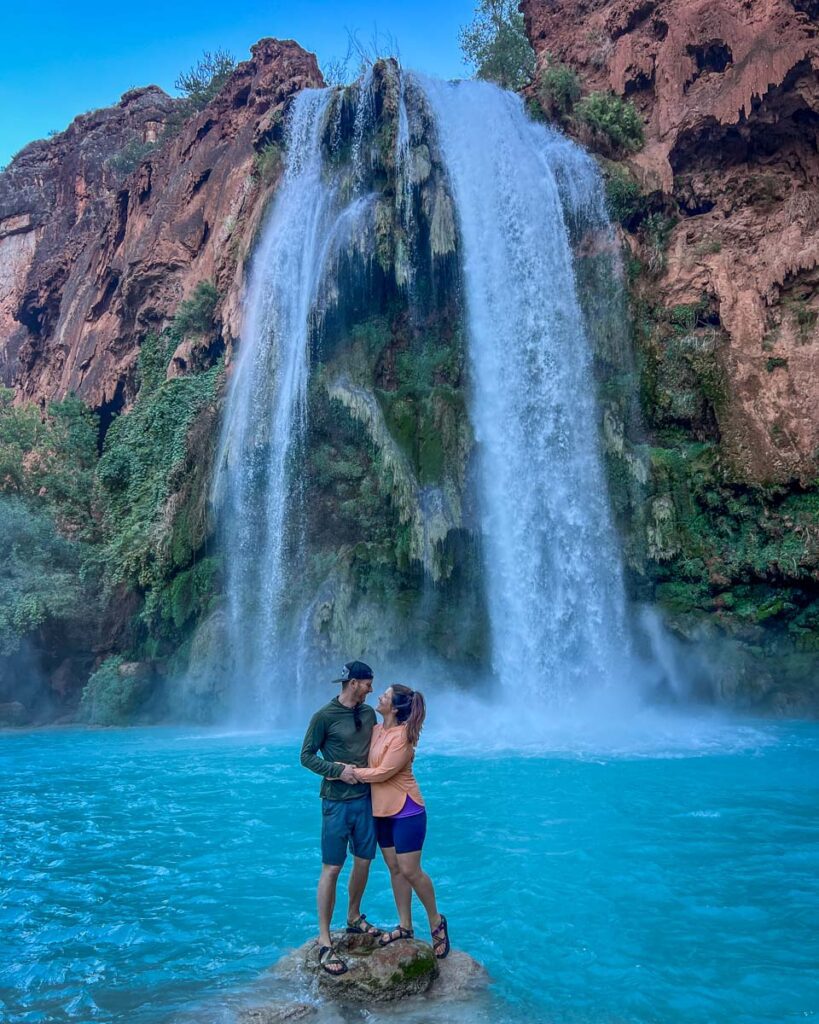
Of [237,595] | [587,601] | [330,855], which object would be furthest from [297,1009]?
[237,595]

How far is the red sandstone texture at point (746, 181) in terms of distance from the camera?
56.8 feet

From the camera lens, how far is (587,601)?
1681 centimetres

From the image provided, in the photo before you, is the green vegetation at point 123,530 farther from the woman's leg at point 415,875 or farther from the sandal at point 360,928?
the woman's leg at point 415,875

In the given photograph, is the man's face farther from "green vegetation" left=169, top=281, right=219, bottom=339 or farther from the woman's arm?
"green vegetation" left=169, top=281, right=219, bottom=339

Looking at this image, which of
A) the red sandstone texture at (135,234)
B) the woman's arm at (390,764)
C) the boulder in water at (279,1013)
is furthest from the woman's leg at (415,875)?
the red sandstone texture at (135,234)

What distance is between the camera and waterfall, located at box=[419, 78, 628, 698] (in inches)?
658

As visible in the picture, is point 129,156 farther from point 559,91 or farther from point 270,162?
point 559,91

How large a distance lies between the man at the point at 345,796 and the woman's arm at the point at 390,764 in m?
0.09

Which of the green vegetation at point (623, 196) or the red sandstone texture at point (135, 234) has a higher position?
the red sandstone texture at point (135, 234)

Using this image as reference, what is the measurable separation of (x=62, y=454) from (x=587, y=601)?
16.4m

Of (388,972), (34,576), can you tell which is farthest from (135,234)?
(388,972)

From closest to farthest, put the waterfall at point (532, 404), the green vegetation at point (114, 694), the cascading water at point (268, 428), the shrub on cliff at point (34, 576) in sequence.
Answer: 1. the waterfall at point (532, 404)
2. the cascading water at point (268, 428)
3. the green vegetation at point (114, 694)
4. the shrub on cliff at point (34, 576)

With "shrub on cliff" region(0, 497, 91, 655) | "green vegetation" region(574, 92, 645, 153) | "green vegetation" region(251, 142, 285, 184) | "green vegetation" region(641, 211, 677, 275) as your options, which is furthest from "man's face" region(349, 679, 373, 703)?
"green vegetation" region(251, 142, 285, 184)

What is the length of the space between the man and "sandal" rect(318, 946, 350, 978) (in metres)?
0.06
